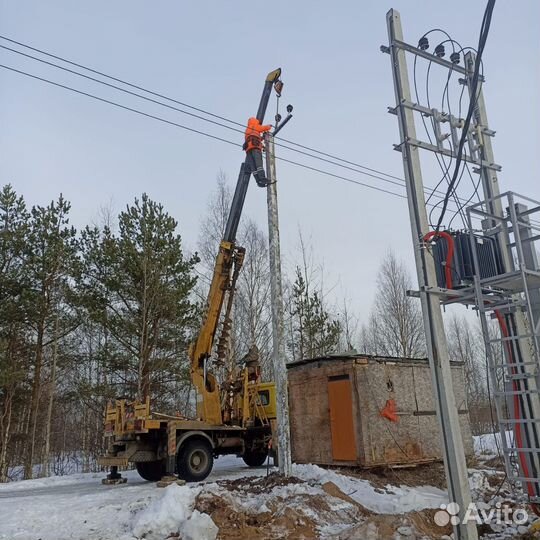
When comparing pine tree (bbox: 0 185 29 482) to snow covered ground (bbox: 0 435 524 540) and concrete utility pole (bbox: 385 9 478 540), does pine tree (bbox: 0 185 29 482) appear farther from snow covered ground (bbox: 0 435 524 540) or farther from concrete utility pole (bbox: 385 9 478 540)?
concrete utility pole (bbox: 385 9 478 540)

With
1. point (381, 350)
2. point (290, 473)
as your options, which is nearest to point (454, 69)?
point (290, 473)

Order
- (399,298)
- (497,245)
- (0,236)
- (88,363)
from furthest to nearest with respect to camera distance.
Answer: (399,298) < (88,363) < (0,236) < (497,245)

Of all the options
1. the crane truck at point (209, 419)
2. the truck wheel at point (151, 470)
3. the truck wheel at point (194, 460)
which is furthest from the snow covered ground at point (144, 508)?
the truck wheel at point (151, 470)

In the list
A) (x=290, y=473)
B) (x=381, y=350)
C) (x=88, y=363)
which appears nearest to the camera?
(x=290, y=473)

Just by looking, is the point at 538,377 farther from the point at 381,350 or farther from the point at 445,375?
the point at 381,350

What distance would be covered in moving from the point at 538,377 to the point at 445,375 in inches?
44.3

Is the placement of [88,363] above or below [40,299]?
below

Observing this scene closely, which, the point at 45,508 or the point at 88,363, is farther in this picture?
the point at 88,363

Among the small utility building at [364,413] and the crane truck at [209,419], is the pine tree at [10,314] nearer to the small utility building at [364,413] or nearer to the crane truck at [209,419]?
the crane truck at [209,419]

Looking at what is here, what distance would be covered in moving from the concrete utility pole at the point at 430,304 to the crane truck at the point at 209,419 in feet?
19.7

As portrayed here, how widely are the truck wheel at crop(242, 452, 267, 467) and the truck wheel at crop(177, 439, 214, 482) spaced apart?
2.42 metres

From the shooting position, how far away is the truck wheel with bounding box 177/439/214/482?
38.5ft

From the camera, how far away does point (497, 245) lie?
6625 mm

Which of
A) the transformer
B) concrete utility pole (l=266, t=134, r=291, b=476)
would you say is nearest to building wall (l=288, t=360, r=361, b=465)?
concrete utility pole (l=266, t=134, r=291, b=476)
